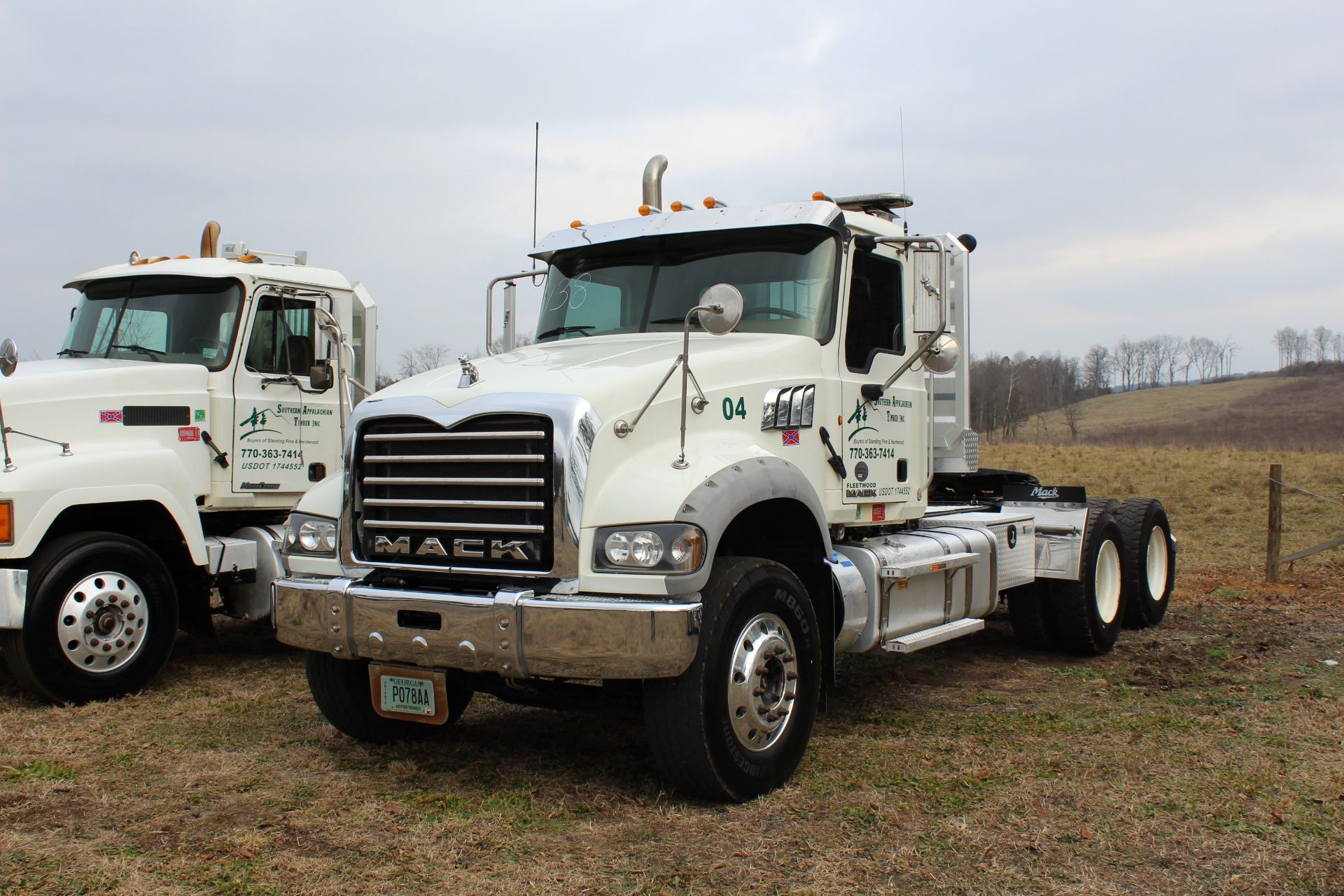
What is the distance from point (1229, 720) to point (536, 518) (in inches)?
164

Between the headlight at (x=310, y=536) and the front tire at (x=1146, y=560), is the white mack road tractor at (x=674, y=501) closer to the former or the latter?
the headlight at (x=310, y=536)

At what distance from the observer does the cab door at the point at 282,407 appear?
332 inches

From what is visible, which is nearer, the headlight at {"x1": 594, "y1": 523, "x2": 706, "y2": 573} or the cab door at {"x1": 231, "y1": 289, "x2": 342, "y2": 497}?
the headlight at {"x1": 594, "y1": 523, "x2": 706, "y2": 573}

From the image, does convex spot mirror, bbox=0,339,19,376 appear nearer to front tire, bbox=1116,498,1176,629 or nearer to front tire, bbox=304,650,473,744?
front tire, bbox=304,650,473,744

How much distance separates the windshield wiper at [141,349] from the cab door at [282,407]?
571mm

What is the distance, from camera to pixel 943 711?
6.96 m

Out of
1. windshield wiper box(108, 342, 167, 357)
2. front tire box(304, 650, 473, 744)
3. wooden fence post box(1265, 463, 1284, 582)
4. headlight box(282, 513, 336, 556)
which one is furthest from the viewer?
wooden fence post box(1265, 463, 1284, 582)

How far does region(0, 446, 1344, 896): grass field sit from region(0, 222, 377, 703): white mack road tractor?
527 millimetres

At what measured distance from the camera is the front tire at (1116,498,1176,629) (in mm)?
9875

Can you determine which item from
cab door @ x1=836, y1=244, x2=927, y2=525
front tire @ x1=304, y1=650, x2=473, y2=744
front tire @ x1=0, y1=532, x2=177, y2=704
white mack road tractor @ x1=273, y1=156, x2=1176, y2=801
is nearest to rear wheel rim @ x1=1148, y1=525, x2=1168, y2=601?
white mack road tractor @ x1=273, y1=156, x2=1176, y2=801

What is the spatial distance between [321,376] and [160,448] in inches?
49.6

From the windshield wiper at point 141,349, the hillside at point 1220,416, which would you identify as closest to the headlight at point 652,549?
the windshield wiper at point 141,349

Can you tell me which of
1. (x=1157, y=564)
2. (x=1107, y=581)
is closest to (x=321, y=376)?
(x=1107, y=581)

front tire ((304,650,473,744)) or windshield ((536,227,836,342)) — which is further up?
windshield ((536,227,836,342))
